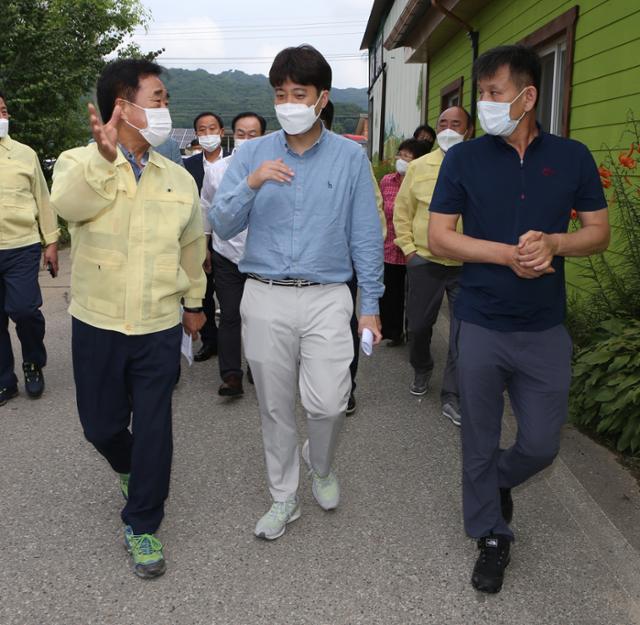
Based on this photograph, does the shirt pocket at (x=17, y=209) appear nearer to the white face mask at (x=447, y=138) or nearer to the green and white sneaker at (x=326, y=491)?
the green and white sneaker at (x=326, y=491)

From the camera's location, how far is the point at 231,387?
17.8 ft

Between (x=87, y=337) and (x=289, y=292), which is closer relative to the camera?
(x=87, y=337)

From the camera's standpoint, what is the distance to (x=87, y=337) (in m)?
3.08

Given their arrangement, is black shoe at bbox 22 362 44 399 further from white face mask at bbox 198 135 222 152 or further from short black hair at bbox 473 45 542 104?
short black hair at bbox 473 45 542 104

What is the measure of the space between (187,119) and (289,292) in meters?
112

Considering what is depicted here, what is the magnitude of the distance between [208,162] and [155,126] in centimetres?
334

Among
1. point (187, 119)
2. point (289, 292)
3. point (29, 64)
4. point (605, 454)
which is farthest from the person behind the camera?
point (187, 119)

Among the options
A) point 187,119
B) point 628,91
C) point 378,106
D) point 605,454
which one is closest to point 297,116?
point 605,454

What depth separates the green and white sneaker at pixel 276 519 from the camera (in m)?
3.38

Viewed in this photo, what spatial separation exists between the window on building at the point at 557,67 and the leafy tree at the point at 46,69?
1068 centimetres

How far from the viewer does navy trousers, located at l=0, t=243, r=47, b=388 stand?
518cm

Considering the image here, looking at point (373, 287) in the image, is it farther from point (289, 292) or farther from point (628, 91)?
point (628, 91)

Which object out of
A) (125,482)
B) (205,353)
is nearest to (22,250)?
(205,353)

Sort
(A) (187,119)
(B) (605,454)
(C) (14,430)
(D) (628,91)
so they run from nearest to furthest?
1. (B) (605,454)
2. (C) (14,430)
3. (D) (628,91)
4. (A) (187,119)
